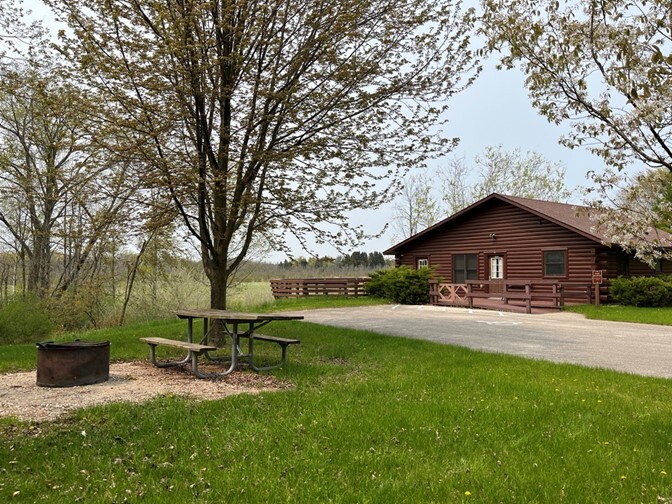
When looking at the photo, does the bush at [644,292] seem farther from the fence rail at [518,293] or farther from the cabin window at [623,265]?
the cabin window at [623,265]

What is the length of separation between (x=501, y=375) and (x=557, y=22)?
14.4ft

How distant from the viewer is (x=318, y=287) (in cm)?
2888

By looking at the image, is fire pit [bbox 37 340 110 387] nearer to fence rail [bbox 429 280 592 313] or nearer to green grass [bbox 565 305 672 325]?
green grass [bbox 565 305 672 325]

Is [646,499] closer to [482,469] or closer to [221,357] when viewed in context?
[482,469]

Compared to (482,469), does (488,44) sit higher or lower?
higher

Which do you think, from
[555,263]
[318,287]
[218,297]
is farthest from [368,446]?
[318,287]

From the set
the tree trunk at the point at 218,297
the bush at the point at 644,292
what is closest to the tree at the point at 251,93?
the tree trunk at the point at 218,297

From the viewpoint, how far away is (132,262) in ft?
66.9

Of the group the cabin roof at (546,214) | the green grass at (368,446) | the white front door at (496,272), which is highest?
the cabin roof at (546,214)

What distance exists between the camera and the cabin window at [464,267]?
25.0m

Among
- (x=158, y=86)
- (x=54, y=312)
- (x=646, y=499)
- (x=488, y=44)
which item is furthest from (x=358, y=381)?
(x=54, y=312)

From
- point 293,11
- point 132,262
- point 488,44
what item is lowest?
point 132,262

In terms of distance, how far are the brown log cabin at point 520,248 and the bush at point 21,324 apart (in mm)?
15531

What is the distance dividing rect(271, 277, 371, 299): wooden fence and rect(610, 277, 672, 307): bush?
12044mm
